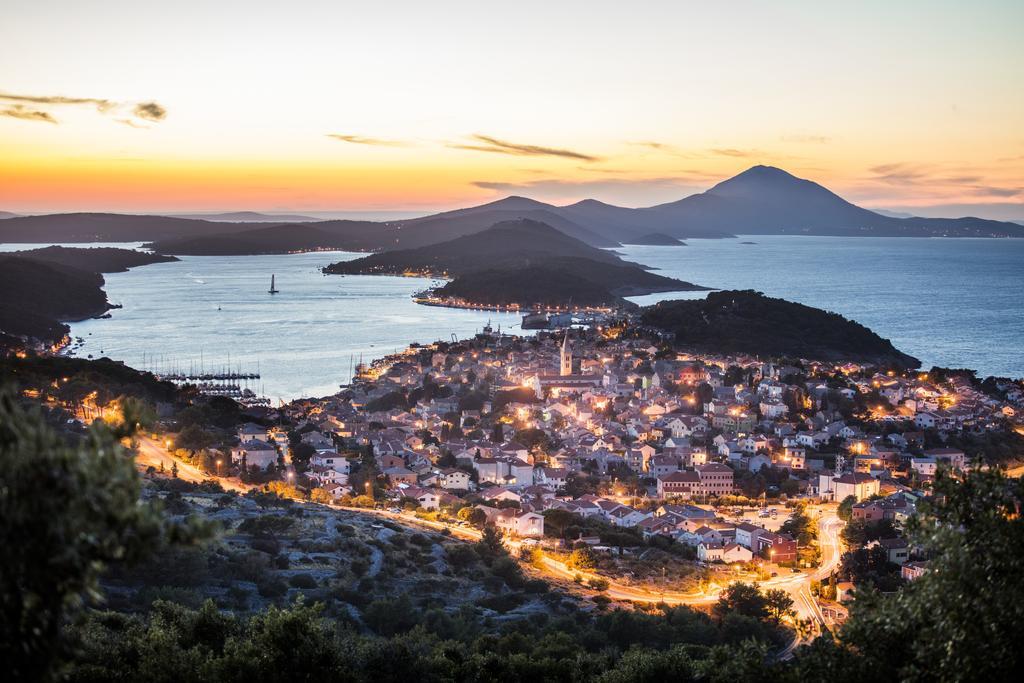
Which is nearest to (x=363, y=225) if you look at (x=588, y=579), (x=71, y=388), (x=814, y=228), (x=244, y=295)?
(x=244, y=295)

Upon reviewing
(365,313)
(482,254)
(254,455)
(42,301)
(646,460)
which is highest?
(482,254)

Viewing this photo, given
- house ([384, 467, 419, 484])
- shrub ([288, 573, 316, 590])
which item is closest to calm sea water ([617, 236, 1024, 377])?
house ([384, 467, 419, 484])

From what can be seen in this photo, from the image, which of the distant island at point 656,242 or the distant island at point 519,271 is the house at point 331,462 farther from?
the distant island at point 656,242

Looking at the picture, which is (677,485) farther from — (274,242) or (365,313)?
(274,242)

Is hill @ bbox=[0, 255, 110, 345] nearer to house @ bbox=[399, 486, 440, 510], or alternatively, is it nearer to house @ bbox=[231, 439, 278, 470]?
house @ bbox=[231, 439, 278, 470]

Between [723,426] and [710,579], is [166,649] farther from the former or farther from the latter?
[723,426]

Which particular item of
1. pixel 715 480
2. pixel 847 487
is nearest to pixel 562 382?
pixel 715 480
